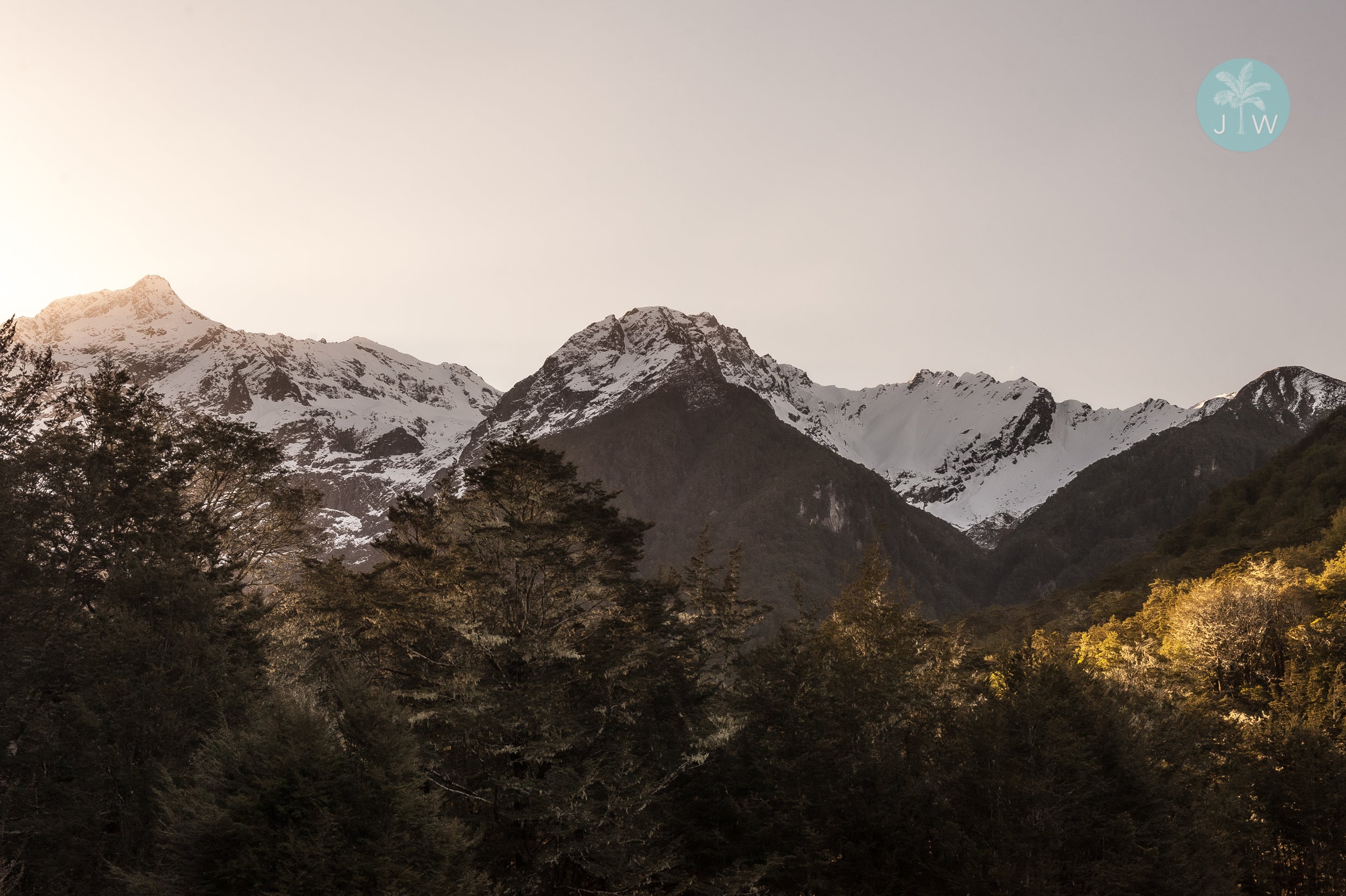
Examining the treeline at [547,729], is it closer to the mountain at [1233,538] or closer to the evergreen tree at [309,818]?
the evergreen tree at [309,818]

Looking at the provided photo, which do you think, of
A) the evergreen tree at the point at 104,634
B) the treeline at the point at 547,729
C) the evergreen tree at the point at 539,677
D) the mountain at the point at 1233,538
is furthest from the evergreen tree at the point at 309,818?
the mountain at the point at 1233,538

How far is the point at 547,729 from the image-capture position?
3148cm

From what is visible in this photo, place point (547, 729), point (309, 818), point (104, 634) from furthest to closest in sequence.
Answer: point (104, 634), point (547, 729), point (309, 818)

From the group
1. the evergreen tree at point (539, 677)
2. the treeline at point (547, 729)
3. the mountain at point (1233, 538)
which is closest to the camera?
the treeline at point (547, 729)

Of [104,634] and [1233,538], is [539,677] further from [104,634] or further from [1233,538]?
[1233,538]

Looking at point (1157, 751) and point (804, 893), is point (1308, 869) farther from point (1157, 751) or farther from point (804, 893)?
point (804, 893)

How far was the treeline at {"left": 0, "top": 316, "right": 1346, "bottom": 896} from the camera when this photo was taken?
29.7m

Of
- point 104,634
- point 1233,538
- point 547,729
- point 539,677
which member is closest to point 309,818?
point 547,729

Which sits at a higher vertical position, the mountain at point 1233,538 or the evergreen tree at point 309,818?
the mountain at point 1233,538

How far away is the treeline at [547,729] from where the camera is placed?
29.7 m

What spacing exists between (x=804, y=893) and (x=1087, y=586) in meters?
124

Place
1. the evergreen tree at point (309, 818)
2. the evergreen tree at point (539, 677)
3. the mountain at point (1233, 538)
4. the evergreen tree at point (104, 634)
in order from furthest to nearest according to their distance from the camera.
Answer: the mountain at point (1233, 538) → the evergreen tree at point (539, 677) → the evergreen tree at point (104, 634) → the evergreen tree at point (309, 818)

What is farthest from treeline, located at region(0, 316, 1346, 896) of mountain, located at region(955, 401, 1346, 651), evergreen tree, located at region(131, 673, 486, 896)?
mountain, located at region(955, 401, 1346, 651)

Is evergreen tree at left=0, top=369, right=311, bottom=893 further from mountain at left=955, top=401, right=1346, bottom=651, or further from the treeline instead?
mountain at left=955, top=401, right=1346, bottom=651
